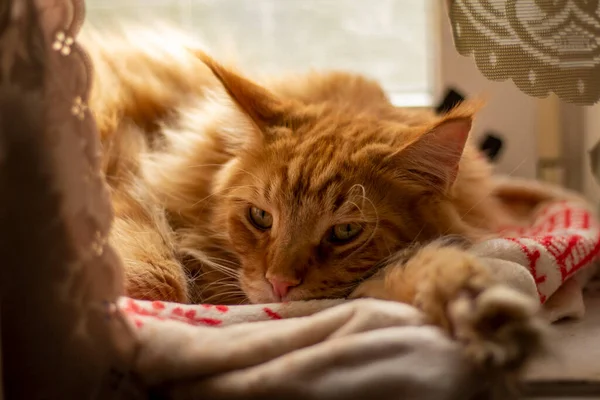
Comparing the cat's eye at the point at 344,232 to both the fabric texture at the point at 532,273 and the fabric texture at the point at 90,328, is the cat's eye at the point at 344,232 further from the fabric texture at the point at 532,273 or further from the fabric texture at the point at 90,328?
the fabric texture at the point at 90,328

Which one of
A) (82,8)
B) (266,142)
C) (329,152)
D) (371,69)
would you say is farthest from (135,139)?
(371,69)

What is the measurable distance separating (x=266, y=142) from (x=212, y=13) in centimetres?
114

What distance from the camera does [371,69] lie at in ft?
7.80

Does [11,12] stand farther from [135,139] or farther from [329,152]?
[135,139]

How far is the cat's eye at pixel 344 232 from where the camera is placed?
125cm

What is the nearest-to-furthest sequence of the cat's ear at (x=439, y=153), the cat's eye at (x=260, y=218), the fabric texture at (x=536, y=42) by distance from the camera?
1. the fabric texture at (x=536, y=42)
2. the cat's ear at (x=439, y=153)
3. the cat's eye at (x=260, y=218)

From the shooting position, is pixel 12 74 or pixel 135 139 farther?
pixel 135 139

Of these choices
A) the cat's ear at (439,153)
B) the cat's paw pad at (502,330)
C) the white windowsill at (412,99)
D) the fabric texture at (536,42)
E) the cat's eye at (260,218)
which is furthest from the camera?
the white windowsill at (412,99)

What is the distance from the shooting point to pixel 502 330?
0.83 m

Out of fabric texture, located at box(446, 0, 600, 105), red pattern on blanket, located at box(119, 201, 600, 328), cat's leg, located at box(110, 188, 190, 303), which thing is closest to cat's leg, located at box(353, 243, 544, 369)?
red pattern on blanket, located at box(119, 201, 600, 328)

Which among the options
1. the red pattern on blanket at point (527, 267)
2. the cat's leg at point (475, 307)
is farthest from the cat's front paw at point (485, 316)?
the red pattern on blanket at point (527, 267)

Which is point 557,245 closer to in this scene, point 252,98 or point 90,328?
point 252,98

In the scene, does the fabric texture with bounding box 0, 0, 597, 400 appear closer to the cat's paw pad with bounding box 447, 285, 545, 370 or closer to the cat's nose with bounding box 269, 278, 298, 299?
the cat's paw pad with bounding box 447, 285, 545, 370

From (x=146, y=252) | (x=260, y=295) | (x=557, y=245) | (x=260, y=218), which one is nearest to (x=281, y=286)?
(x=260, y=295)
